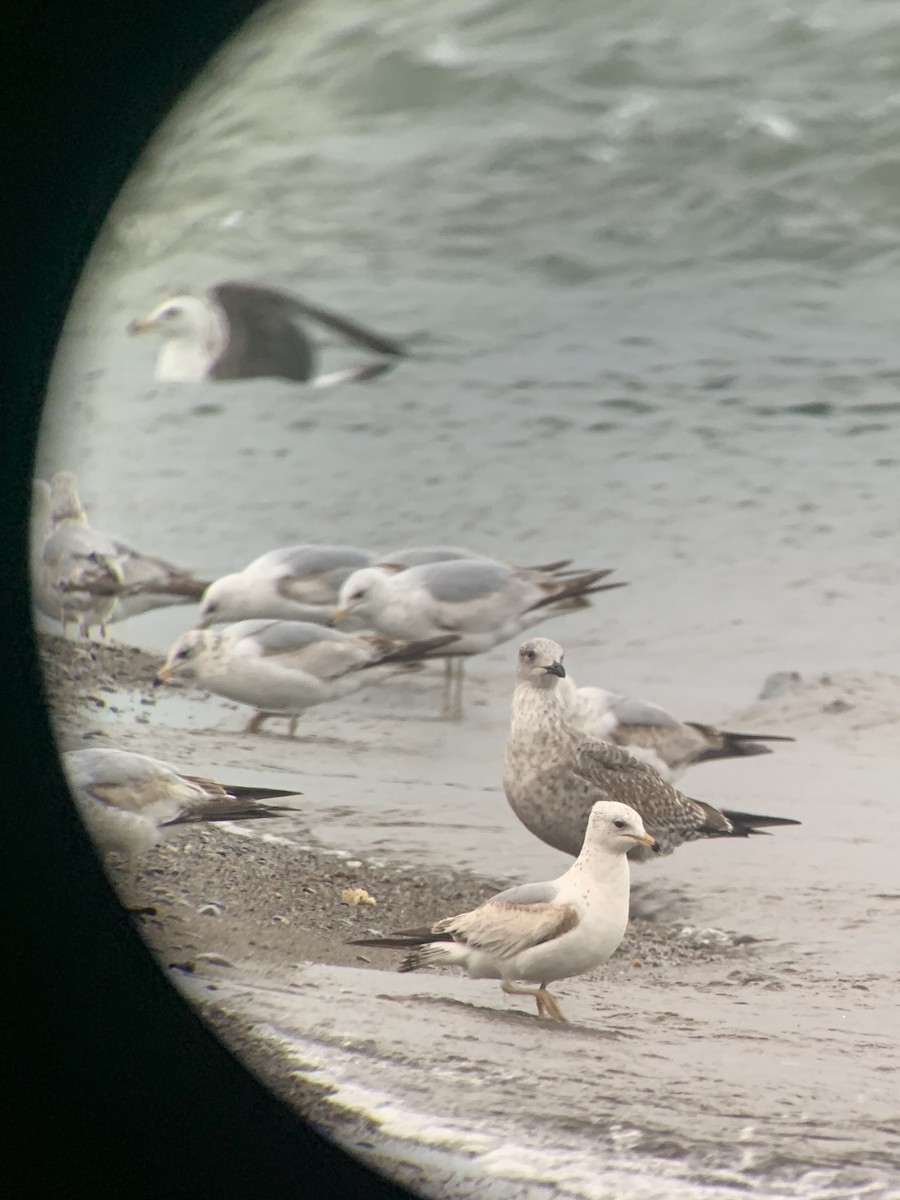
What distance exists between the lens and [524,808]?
4.28 feet

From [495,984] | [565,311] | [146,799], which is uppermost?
[565,311]

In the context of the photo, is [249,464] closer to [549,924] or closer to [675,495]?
[675,495]

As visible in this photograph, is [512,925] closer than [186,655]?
Yes

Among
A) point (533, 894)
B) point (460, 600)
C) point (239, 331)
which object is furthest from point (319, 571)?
point (533, 894)

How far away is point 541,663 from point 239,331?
434mm

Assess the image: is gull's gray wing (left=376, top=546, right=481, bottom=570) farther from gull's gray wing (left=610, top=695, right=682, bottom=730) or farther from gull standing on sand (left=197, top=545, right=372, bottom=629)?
gull's gray wing (left=610, top=695, right=682, bottom=730)

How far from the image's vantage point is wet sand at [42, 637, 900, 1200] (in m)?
1.25

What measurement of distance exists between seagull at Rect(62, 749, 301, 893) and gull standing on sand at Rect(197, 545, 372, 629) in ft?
0.53

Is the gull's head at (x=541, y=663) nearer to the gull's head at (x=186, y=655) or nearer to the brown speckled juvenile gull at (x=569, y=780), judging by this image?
the brown speckled juvenile gull at (x=569, y=780)

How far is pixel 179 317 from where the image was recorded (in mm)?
1396

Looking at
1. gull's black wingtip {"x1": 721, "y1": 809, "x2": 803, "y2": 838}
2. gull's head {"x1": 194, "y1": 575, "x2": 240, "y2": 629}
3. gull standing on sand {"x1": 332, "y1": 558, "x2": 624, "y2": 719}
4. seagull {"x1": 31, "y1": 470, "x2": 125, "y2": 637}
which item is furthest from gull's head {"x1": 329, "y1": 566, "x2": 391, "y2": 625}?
gull's black wingtip {"x1": 721, "y1": 809, "x2": 803, "y2": 838}

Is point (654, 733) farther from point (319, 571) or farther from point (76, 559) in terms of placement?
point (76, 559)

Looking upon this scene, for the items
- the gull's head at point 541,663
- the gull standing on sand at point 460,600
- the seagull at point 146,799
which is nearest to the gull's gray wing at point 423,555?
the gull standing on sand at point 460,600

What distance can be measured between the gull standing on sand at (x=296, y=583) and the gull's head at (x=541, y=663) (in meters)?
0.18
